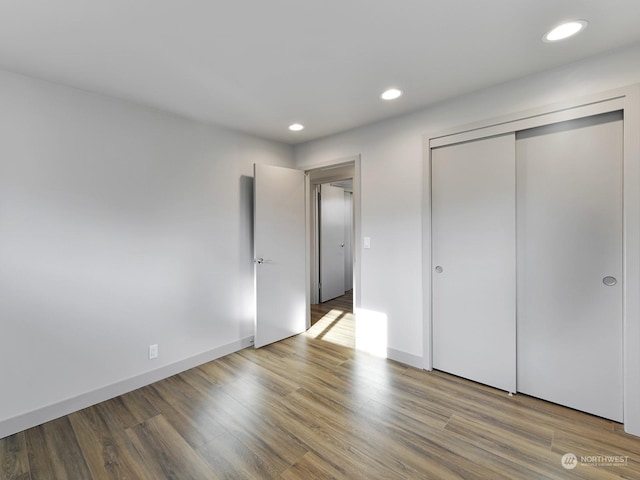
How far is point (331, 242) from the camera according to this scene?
5668 millimetres

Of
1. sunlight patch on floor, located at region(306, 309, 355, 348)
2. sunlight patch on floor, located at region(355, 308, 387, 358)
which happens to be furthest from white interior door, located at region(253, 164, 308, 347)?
sunlight patch on floor, located at region(355, 308, 387, 358)

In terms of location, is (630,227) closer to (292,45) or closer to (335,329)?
(292,45)

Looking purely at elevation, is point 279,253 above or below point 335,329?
above

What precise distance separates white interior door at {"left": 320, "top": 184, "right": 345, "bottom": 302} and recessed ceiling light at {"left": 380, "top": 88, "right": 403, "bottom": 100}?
294 centimetres

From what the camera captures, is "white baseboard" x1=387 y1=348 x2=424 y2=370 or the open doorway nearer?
"white baseboard" x1=387 y1=348 x2=424 y2=370

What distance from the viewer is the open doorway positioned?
15.7 ft

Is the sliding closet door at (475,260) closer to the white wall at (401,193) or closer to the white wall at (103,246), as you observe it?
the white wall at (401,193)

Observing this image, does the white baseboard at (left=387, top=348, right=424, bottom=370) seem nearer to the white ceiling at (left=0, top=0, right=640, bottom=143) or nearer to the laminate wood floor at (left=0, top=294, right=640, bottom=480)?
the laminate wood floor at (left=0, top=294, right=640, bottom=480)

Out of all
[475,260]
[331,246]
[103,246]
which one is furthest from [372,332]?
[331,246]

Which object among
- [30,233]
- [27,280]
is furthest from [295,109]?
[27,280]

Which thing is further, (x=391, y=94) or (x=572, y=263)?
(x=391, y=94)

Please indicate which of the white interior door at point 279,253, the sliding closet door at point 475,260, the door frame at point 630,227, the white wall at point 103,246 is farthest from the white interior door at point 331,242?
the door frame at point 630,227

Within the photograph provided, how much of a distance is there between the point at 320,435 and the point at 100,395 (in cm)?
176

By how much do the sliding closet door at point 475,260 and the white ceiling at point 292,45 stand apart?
1.97 feet
